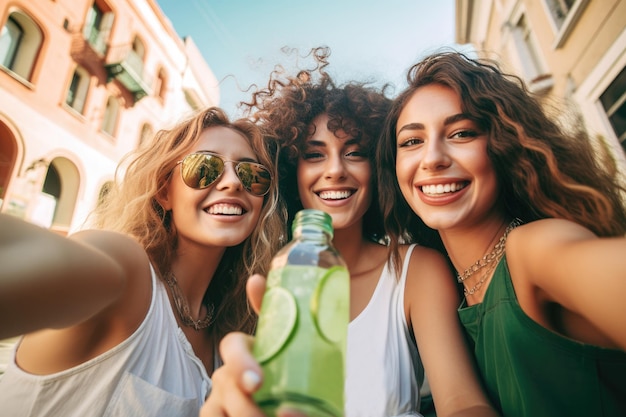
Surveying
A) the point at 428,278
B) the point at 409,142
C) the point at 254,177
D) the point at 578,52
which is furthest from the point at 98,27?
the point at 428,278

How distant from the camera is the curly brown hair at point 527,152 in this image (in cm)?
150

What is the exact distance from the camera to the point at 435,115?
74.1 inches

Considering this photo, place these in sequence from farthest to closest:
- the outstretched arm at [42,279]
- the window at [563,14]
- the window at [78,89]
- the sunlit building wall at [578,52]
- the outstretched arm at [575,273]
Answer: the window at [78,89]
the window at [563,14]
the sunlit building wall at [578,52]
the outstretched arm at [575,273]
the outstretched arm at [42,279]

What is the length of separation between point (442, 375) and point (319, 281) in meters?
1.08

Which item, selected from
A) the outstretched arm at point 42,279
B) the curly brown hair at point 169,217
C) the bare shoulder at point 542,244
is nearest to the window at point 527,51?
the curly brown hair at point 169,217

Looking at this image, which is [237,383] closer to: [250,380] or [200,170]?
[250,380]

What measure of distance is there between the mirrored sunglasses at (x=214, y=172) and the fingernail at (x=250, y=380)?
1525 millimetres

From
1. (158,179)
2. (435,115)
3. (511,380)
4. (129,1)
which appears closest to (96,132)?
(129,1)

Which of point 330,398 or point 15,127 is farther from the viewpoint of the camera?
point 15,127

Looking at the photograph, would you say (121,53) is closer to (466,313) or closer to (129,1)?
(129,1)

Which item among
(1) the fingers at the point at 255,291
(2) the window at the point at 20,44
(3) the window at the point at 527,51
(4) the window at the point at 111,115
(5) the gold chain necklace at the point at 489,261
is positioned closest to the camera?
(1) the fingers at the point at 255,291

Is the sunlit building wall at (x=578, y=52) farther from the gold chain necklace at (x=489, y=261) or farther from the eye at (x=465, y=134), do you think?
the gold chain necklace at (x=489, y=261)

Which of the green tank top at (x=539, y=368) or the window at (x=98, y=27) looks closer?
the green tank top at (x=539, y=368)

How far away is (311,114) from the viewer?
263cm
